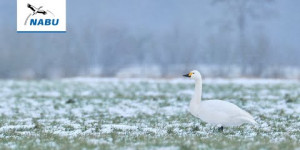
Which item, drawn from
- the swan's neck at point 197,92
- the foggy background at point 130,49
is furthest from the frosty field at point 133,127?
the foggy background at point 130,49

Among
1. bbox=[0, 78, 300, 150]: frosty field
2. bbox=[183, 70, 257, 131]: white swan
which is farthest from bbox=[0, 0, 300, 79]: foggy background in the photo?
bbox=[183, 70, 257, 131]: white swan

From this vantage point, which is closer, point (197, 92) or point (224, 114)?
point (224, 114)

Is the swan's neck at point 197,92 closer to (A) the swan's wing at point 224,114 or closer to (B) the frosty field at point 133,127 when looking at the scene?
(A) the swan's wing at point 224,114

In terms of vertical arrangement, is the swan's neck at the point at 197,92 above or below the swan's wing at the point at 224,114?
above

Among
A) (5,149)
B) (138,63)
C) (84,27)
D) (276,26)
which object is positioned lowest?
(5,149)

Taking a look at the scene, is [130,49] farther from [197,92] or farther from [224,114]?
[224,114]

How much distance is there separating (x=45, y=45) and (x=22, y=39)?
15.6 feet

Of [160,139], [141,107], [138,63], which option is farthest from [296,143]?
[138,63]

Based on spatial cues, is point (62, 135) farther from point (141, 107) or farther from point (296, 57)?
point (296, 57)

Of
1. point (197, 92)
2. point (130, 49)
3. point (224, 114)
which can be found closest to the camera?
point (224, 114)

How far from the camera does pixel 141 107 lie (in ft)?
76.7

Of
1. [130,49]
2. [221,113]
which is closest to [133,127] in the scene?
[221,113]

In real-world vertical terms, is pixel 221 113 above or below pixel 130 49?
below

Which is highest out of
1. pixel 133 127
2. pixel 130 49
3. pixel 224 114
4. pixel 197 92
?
pixel 130 49
